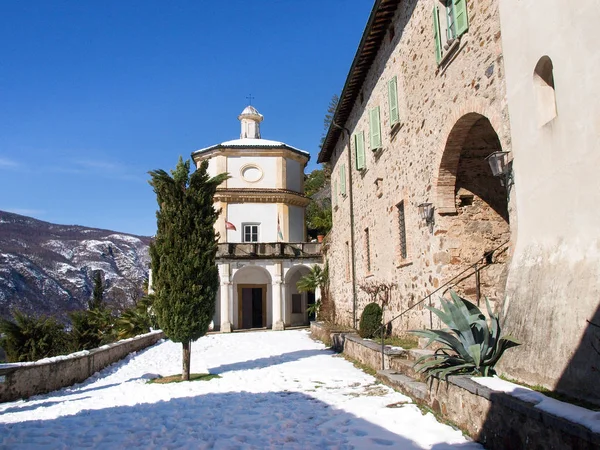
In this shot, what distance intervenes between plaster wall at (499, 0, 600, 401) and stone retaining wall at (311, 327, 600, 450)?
544 millimetres

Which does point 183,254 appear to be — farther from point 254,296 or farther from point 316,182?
point 316,182

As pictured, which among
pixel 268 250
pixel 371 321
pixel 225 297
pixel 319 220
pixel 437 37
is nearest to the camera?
pixel 437 37

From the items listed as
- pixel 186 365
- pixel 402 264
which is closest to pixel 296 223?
pixel 402 264

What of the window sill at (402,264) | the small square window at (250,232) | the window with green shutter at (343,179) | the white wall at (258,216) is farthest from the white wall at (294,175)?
the window sill at (402,264)

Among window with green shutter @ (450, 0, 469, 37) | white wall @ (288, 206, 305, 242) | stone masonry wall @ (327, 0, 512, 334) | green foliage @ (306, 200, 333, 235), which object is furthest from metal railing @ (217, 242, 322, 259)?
window with green shutter @ (450, 0, 469, 37)

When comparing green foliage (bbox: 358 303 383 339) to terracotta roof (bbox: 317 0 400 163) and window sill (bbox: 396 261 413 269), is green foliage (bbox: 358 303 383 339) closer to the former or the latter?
window sill (bbox: 396 261 413 269)

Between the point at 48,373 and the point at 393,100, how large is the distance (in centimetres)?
867

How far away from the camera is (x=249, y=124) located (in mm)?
32531

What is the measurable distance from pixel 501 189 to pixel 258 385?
17.7 ft

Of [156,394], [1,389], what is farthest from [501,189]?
[1,389]

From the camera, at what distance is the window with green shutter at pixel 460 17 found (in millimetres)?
6923

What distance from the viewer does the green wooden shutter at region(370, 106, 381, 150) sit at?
1234 centimetres

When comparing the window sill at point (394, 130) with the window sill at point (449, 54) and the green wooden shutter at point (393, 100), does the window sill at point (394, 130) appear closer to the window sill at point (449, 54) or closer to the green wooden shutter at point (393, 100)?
the green wooden shutter at point (393, 100)

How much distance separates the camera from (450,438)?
4406mm
